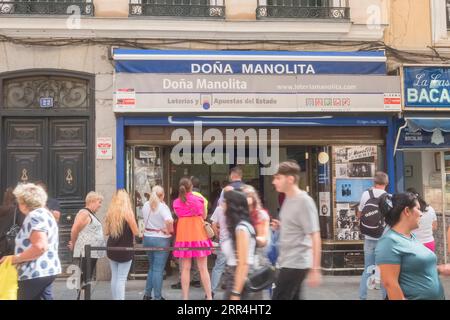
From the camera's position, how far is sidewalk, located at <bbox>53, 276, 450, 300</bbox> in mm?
8180

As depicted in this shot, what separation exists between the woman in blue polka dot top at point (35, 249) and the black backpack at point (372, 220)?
4477 millimetres

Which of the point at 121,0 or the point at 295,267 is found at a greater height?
the point at 121,0

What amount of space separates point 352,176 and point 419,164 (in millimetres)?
1699

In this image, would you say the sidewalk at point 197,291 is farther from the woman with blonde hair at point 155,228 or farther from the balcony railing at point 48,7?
the balcony railing at point 48,7

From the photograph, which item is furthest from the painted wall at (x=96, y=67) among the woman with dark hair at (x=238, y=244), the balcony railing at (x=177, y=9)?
the woman with dark hair at (x=238, y=244)

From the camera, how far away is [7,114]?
383 inches

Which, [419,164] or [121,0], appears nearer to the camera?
[121,0]

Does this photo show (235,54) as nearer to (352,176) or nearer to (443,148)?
(352,176)

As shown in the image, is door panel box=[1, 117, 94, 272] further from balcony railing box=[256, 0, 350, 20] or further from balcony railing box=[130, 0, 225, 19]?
balcony railing box=[256, 0, 350, 20]

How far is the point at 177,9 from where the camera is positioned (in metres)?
10.1

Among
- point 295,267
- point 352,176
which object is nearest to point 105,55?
point 352,176

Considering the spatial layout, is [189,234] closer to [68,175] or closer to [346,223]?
[68,175]

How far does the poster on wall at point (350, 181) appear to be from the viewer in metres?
10.3
